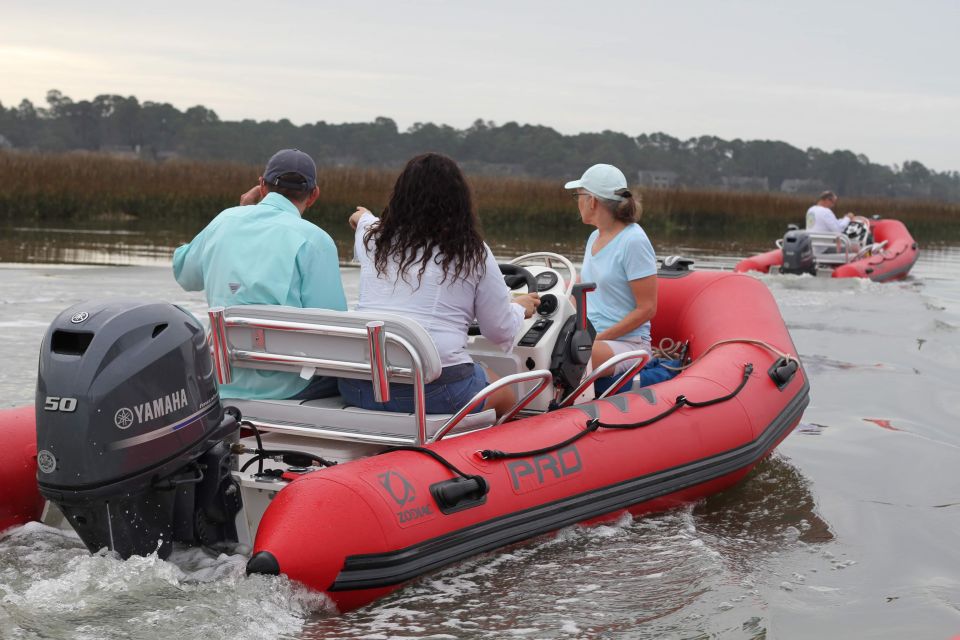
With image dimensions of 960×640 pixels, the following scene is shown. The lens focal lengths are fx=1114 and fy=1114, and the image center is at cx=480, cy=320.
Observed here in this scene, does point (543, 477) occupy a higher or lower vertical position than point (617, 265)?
lower

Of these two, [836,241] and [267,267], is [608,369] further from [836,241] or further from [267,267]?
[836,241]

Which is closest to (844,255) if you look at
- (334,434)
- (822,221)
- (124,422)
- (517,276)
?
(822,221)

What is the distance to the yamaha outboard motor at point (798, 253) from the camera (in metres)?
13.3

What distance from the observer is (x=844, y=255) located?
47.8 feet

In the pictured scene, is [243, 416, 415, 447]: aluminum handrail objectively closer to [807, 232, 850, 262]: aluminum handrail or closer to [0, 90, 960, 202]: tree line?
[807, 232, 850, 262]: aluminum handrail

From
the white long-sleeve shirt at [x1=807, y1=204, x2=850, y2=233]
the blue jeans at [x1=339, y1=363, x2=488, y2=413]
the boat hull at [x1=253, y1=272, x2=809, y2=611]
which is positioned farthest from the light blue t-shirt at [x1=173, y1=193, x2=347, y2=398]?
the white long-sleeve shirt at [x1=807, y1=204, x2=850, y2=233]

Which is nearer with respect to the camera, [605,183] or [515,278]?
[515,278]

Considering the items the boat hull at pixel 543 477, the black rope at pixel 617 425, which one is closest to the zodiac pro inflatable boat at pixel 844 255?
the boat hull at pixel 543 477

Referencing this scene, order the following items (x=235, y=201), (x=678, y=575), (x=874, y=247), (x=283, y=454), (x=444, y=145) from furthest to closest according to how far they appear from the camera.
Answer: (x=444, y=145)
(x=235, y=201)
(x=874, y=247)
(x=678, y=575)
(x=283, y=454)

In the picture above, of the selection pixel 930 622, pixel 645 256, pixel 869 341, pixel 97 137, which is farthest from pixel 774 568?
pixel 97 137

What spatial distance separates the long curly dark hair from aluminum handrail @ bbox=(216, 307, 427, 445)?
36 centimetres

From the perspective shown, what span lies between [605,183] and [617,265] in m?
0.40

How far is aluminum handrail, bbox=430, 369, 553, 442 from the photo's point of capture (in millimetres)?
3904

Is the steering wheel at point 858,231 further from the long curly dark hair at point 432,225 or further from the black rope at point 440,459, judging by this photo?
the black rope at point 440,459
